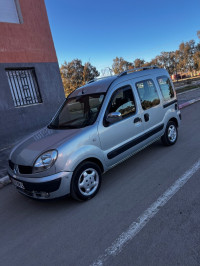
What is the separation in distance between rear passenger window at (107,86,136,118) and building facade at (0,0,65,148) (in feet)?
18.3

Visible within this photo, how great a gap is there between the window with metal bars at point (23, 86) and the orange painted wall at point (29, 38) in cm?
46

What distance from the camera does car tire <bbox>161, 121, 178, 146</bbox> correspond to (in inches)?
188

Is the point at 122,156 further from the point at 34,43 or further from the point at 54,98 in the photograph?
the point at 34,43

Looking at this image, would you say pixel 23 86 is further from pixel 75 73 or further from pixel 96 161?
pixel 75 73

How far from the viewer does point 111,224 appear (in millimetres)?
2535

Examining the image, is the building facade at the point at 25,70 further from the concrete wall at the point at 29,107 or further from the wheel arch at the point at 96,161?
the wheel arch at the point at 96,161

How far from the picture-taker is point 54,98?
9180 millimetres

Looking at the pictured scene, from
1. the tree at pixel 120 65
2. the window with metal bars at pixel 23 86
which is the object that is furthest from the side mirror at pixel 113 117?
the tree at pixel 120 65

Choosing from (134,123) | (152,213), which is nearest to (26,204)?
(152,213)

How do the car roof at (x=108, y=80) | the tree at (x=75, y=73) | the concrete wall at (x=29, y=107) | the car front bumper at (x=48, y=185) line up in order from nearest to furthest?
1. the car front bumper at (x=48, y=185)
2. the car roof at (x=108, y=80)
3. the concrete wall at (x=29, y=107)
4. the tree at (x=75, y=73)

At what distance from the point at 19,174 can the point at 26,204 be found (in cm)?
70

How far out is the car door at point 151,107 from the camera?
4105 mm

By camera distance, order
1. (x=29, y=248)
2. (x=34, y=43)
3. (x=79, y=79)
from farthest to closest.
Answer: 1. (x=79, y=79)
2. (x=34, y=43)
3. (x=29, y=248)

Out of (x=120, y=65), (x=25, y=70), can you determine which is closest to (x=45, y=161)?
(x=25, y=70)
